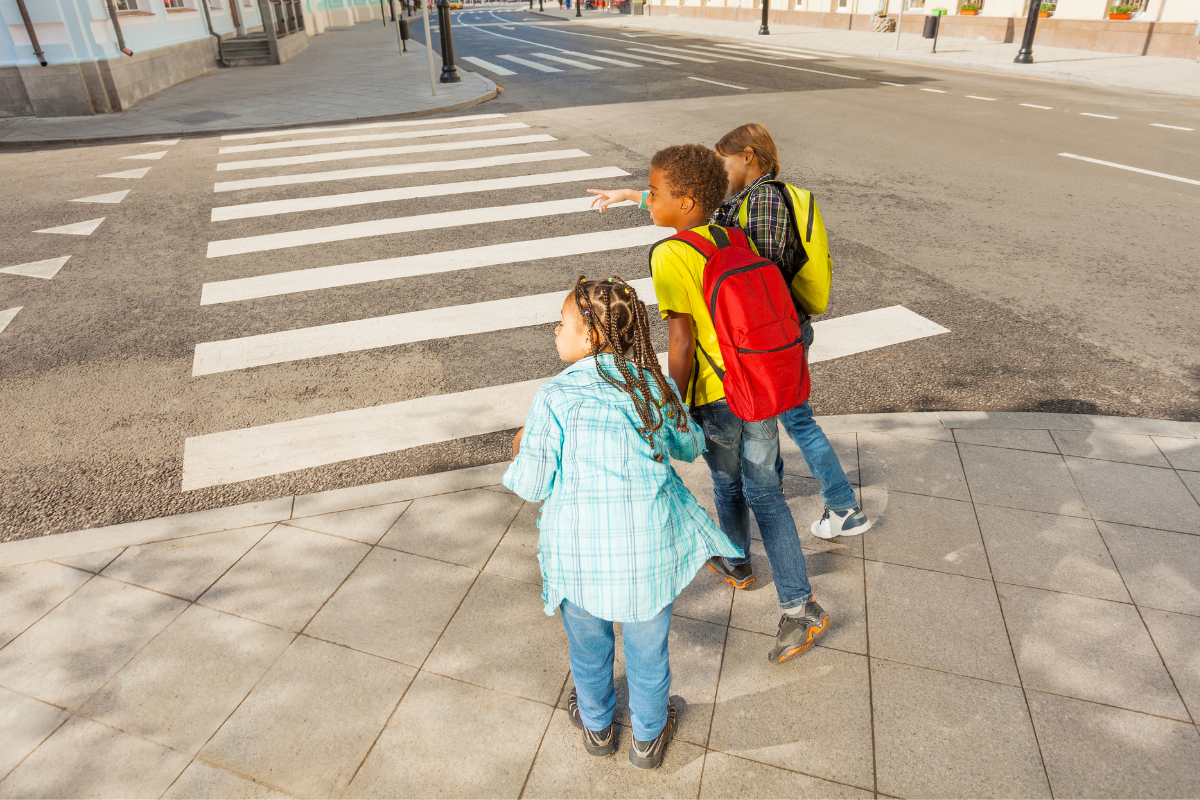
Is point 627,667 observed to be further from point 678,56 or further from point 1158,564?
point 678,56

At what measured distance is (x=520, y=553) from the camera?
3541mm

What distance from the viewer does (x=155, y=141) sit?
1318 cm

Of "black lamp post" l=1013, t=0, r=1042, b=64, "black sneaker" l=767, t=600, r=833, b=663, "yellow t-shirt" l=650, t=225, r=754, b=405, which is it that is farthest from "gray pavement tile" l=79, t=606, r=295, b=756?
"black lamp post" l=1013, t=0, r=1042, b=64

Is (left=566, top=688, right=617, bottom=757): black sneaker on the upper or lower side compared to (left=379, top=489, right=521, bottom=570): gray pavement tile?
upper

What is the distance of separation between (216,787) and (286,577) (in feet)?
3.53

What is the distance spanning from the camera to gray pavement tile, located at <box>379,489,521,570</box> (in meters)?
3.56

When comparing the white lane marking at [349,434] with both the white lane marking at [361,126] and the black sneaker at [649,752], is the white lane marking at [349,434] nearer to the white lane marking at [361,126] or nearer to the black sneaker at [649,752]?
the black sneaker at [649,752]

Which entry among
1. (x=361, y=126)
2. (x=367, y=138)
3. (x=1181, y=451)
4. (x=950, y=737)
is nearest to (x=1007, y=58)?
(x=361, y=126)

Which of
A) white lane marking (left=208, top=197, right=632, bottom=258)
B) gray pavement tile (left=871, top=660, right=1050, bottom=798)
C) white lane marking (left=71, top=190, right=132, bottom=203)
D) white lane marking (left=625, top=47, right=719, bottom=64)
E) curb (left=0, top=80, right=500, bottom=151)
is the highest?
white lane marking (left=625, top=47, right=719, bottom=64)

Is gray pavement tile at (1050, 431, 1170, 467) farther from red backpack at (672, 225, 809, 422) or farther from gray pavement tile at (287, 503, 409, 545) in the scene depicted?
gray pavement tile at (287, 503, 409, 545)

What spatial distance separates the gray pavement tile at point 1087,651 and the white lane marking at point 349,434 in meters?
2.98

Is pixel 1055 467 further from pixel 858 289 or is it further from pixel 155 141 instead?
pixel 155 141

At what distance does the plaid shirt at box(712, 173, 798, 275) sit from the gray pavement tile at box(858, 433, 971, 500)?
5.49 feet

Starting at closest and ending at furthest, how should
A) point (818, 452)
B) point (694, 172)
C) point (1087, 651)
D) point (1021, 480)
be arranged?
1. point (694, 172)
2. point (1087, 651)
3. point (818, 452)
4. point (1021, 480)
